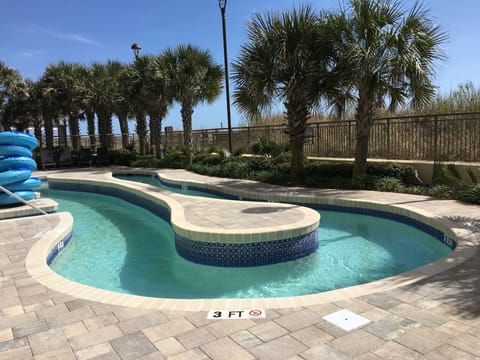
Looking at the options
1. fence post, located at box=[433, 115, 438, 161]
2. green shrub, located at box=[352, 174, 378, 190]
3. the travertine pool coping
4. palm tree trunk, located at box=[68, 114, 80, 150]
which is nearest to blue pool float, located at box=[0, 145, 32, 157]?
the travertine pool coping

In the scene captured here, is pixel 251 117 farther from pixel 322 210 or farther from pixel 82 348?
pixel 82 348

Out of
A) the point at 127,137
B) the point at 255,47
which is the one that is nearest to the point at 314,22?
the point at 255,47

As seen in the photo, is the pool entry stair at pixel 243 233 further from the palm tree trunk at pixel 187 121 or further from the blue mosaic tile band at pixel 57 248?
the palm tree trunk at pixel 187 121

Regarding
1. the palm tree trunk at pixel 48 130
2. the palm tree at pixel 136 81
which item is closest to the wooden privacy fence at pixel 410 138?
the palm tree at pixel 136 81

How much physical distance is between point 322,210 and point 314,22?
5.30m

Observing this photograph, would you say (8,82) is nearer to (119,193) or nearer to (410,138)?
(119,193)

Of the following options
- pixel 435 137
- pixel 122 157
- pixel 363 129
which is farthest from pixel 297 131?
pixel 122 157

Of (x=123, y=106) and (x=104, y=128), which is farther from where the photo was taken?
(x=104, y=128)

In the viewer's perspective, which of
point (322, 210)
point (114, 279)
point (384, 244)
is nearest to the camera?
point (114, 279)

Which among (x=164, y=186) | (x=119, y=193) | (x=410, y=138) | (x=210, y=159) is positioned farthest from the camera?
(x=210, y=159)

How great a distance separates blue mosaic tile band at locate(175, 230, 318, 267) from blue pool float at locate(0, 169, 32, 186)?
5.57 meters

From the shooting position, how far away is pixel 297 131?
38.6 ft

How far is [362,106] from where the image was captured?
10.7m

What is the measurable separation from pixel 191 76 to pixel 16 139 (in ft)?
29.5
